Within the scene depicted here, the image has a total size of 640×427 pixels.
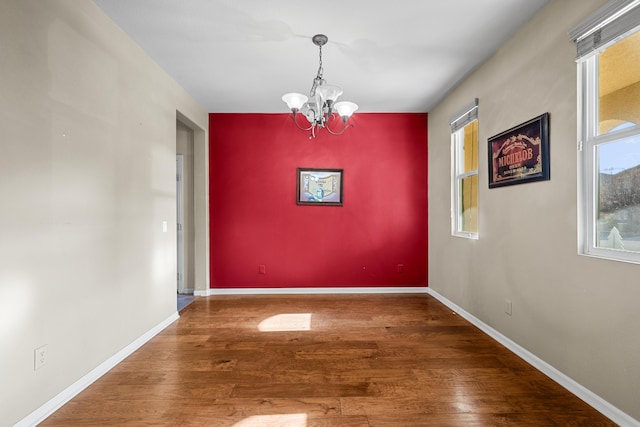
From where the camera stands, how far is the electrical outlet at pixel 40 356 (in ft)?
6.03

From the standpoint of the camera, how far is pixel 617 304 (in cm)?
181

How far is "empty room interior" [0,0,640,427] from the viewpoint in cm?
183

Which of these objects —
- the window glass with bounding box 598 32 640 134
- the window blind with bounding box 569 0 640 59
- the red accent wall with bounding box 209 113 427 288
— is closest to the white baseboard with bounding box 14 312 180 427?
the red accent wall with bounding box 209 113 427 288

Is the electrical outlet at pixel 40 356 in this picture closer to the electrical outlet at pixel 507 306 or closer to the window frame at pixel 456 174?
the electrical outlet at pixel 507 306

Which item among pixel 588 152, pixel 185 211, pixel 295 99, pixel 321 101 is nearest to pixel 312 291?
pixel 185 211

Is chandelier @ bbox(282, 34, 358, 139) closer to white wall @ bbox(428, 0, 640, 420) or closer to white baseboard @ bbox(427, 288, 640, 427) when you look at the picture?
white wall @ bbox(428, 0, 640, 420)

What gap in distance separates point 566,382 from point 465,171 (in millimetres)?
2334

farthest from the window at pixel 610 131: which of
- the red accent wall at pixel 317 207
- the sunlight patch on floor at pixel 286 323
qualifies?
the red accent wall at pixel 317 207

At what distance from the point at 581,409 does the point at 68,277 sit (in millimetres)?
3238

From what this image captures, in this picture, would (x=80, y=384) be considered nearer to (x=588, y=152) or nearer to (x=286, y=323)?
(x=286, y=323)

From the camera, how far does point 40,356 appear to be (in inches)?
73.5

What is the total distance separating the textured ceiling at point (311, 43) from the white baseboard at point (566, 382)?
2.57 meters

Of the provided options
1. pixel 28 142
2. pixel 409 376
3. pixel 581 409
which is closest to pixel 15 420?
pixel 28 142

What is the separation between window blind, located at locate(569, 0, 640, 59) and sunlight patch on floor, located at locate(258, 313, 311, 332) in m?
3.09
